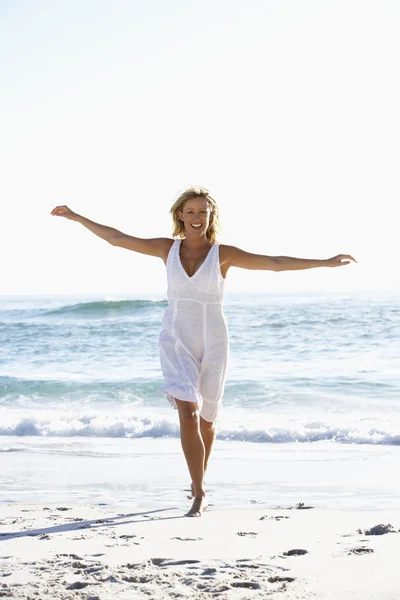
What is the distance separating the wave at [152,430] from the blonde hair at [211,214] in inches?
164

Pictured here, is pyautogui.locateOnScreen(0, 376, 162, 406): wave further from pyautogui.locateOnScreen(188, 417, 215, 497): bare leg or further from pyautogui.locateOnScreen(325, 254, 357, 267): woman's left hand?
pyautogui.locateOnScreen(325, 254, 357, 267): woman's left hand

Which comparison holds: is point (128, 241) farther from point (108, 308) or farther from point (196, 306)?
point (108, 308)

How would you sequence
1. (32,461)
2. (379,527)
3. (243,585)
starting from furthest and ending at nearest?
(32,461)
(379,527)
(243,585)

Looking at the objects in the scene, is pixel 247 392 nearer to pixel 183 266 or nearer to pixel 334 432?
pixel 334 432

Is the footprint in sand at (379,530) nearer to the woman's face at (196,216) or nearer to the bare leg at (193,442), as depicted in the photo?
the bare leg at (193,442)

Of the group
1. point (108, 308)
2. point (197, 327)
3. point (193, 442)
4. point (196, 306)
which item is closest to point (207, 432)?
point (193, 442)

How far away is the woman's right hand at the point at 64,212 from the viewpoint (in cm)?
468

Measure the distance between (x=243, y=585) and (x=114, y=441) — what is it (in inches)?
220

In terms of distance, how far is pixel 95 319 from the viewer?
22859mm

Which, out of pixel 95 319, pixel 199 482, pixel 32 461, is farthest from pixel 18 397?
pixel 95 319

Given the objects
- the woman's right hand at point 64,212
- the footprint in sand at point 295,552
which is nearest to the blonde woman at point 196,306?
the woman's right hand at point 64,212

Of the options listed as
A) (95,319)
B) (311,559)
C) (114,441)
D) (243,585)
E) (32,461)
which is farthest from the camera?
(95,319)

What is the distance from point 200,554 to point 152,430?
5.56 metres

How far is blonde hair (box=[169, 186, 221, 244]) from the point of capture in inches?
179
